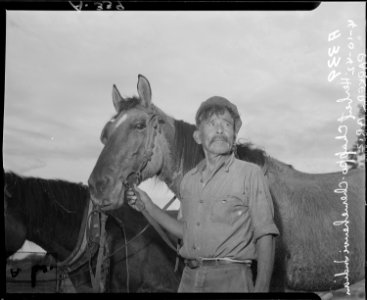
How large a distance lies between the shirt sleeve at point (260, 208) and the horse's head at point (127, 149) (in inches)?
19.8

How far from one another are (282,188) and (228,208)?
0.35 meters

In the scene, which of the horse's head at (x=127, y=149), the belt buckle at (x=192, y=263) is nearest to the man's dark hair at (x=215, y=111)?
the horse's head at (x=127, y=149)

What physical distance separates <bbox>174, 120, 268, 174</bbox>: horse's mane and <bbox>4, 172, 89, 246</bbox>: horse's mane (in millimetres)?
533

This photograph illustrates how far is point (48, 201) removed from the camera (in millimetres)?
2559

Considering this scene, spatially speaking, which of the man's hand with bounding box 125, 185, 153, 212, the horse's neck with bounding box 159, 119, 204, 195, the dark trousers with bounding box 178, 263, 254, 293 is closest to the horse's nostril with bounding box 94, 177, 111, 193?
the man's hand with bounding box 125, 185, 153, 212

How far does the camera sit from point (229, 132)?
2506 mm

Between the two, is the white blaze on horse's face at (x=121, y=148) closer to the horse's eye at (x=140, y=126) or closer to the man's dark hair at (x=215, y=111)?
the horse's eye at (x=140, y=126)

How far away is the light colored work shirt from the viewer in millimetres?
2393

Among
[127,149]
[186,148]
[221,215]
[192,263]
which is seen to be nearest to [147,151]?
[127,149]

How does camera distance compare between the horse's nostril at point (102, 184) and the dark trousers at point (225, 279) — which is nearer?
the dark trousers at point (225, 279)

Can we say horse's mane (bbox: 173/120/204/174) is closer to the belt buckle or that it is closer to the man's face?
the man's face

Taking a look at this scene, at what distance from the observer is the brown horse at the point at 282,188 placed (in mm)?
2492

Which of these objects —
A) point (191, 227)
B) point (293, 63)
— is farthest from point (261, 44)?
point (191, 227)

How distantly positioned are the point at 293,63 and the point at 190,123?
0.61 metres
